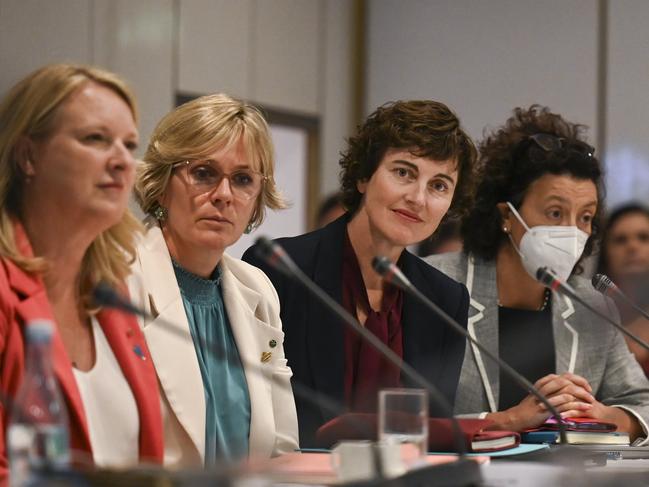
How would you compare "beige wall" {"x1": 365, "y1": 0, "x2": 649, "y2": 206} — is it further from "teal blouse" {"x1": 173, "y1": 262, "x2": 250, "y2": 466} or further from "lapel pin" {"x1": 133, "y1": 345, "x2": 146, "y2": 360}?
"lapel pin" {"x1": 133, "y1": 345, "x2": 146, "y2": 360}

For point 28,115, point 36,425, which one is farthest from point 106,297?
point 28,115

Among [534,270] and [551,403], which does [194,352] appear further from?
[534,270]

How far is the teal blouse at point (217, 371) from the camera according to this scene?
2674mm

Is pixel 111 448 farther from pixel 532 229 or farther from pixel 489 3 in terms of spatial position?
pixel 489 3

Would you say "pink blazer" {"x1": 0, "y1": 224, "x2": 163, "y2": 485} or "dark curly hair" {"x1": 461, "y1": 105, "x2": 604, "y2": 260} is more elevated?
"dark curly hair" {"x1": 461, "y1": 105, "x2": 604, "y2": 260}

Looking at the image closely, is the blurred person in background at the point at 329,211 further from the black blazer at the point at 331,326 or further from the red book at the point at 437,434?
the red book at the point at 437,434

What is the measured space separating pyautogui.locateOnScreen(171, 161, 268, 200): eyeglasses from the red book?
0.62 meters

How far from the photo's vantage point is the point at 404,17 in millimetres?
7297

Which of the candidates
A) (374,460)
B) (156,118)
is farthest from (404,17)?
(374,460)

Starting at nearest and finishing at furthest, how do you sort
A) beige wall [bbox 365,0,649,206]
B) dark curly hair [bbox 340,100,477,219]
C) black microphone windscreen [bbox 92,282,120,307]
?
black microphone windscreen [bbox 92,282,120,307] < dark curly hair [bbox 340,100,477,219] < beige wall [bbox 365,0,649,206]

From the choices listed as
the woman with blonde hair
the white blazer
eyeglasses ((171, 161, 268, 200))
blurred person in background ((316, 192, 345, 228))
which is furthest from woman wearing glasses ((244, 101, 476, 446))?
A: blurred person in background ((316, 192, 345, 228))

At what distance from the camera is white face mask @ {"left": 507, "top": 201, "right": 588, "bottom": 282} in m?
3.50

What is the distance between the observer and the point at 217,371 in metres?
2.73

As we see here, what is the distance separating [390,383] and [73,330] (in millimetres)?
1155
